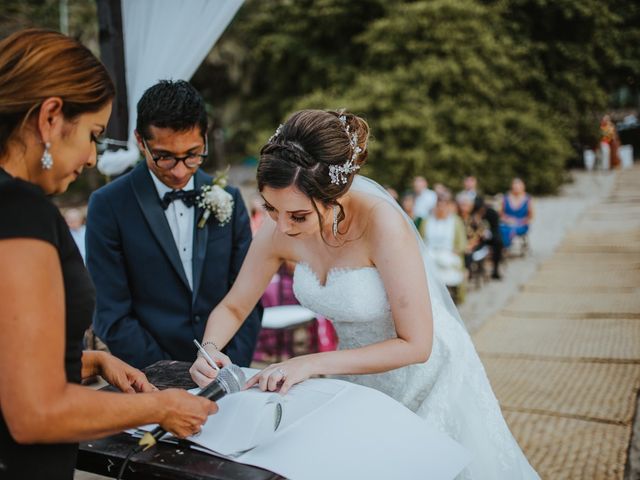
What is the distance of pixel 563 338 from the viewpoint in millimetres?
6719

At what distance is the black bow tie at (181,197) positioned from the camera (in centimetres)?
256

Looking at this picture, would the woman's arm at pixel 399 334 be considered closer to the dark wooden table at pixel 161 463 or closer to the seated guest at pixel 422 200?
the dark wooden table at pixel 161 463

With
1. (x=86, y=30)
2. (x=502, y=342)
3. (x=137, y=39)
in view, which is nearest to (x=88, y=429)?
(x=137, y=39)

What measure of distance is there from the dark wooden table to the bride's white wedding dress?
878 millimetres

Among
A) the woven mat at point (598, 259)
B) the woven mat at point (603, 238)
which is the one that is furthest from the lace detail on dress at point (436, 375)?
the woven mat at point (603, 238)

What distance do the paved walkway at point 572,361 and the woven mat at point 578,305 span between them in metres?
0.01

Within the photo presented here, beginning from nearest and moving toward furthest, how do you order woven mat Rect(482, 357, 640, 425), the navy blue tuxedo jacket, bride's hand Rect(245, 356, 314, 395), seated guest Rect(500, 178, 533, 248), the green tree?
bride's hand Rect(245, 356, 314, 395) < the navy blue tuxedo jacket < woven mat Rect(482, 357, 640, 425) < seated guest Rect(500, 178, 533, 248) < the green tree

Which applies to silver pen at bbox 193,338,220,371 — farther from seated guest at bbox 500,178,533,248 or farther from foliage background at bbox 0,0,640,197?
foliage background at bbox 0,0,640,197

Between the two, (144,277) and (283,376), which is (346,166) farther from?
(144,277)

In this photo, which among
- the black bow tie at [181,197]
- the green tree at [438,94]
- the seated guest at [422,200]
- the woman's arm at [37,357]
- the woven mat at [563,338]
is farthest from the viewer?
the green tree at [438,94]

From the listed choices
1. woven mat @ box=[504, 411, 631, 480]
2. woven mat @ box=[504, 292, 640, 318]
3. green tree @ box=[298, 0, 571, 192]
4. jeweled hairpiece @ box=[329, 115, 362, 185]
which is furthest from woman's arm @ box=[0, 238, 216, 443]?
green tree @ box=[298, 0, 571, 192]

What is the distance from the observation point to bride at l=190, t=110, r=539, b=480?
192 centimetres

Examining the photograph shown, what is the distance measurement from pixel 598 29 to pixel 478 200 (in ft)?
17.1

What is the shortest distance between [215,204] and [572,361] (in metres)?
4.50
